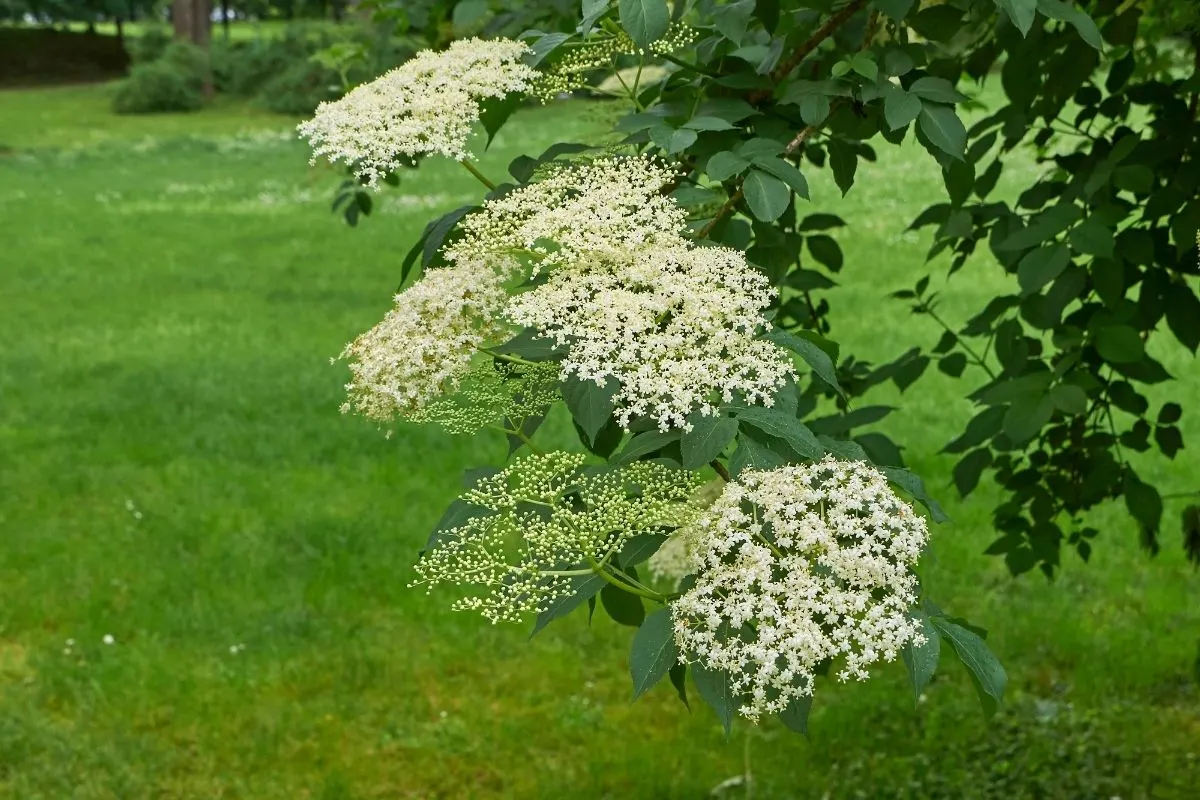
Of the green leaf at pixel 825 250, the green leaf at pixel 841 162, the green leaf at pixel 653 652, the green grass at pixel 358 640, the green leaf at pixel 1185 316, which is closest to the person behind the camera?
the green leaf at pixel 653 652

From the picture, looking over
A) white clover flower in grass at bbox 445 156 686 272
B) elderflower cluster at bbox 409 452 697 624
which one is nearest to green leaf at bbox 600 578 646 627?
elderflower cluster at bbox 409 452 697 624

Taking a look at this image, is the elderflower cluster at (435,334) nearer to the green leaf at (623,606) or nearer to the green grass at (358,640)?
the green leaf at (623,606)

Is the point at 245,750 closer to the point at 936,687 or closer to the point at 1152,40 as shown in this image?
the point at 936,687

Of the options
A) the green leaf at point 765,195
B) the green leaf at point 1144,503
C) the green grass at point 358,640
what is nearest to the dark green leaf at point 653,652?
the green leaf at point 765,195

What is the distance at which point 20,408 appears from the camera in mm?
8000

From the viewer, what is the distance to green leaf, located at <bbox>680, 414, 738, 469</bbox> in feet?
4.74

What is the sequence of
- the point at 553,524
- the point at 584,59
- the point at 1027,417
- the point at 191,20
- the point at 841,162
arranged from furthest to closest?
the point at 191,20, the point at 1027,417, the point at 841,162, the point at 584,59, the point at 553,524

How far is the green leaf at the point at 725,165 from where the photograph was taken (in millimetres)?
1846

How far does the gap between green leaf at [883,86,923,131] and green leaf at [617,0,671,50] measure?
14.4 inches

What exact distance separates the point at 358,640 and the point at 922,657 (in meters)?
3.95

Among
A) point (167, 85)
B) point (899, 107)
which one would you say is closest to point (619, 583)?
point (899, 107)

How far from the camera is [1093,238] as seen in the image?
9.19 ft

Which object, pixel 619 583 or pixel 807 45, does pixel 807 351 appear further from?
pixel 807 45

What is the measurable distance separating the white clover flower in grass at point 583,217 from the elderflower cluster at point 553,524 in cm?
27
